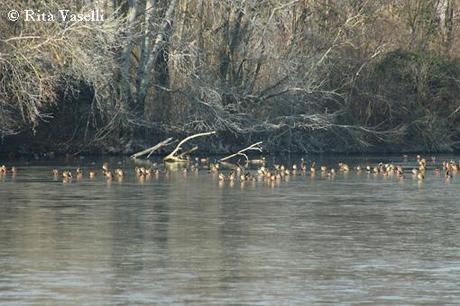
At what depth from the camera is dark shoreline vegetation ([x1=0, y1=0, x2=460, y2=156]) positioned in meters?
38.0

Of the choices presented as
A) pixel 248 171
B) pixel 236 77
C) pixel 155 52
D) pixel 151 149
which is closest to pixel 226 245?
pixel 248 171

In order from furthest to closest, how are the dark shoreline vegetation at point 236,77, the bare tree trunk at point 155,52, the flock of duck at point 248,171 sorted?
the bare tree trunk at point 155,52
the dark shoreline vegetation at point 236,77
the flock of duck at point 248,171

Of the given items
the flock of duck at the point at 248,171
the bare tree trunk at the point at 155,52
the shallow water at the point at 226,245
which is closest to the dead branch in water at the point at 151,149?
the flock of duck at the point at 248,171

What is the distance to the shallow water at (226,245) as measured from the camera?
13891mm

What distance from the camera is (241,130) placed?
44.0 meters

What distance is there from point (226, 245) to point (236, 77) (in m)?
29.2

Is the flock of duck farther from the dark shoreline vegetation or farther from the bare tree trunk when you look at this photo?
the bare tree trunk

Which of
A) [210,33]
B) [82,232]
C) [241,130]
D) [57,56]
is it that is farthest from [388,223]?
[210,33]

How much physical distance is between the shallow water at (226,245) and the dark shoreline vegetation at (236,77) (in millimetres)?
8952

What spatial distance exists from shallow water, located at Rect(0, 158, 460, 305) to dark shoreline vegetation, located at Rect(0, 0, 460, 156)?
29.4ft

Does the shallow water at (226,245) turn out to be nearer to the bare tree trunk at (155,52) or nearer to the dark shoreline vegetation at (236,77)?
the dark shoreline vegetation at (236,77)

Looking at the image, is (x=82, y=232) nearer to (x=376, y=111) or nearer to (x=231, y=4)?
(x=231, y=4)

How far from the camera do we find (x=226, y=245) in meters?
18.0

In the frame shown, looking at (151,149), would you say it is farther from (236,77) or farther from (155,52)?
(236,77)
